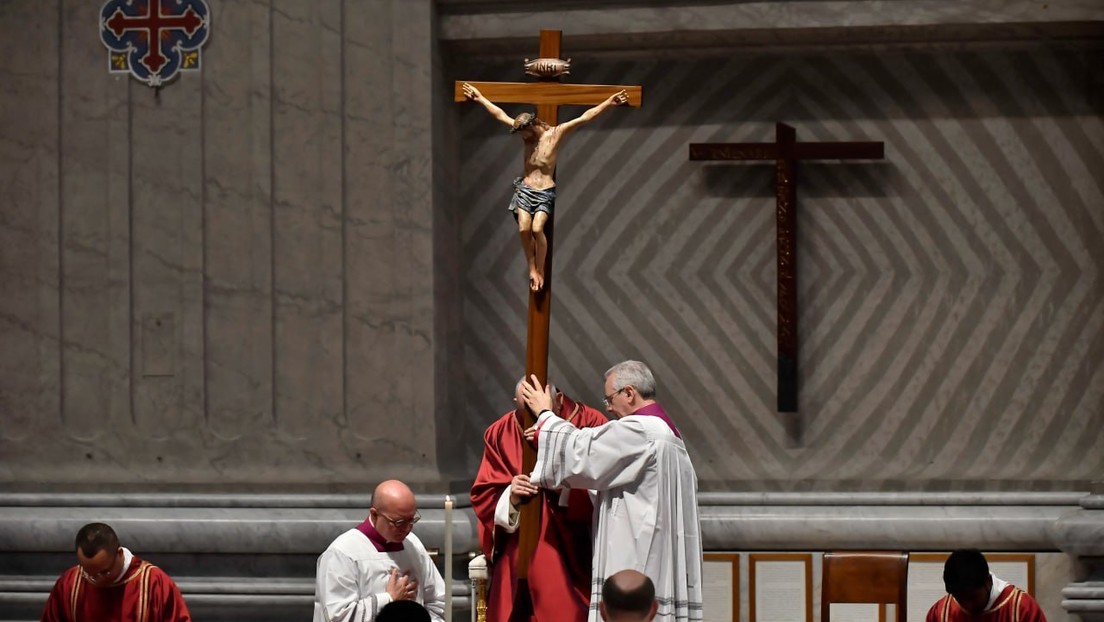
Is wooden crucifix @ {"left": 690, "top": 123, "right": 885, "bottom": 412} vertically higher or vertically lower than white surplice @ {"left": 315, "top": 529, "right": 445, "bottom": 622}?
higher

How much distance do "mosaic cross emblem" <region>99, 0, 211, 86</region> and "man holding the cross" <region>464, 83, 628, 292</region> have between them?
2.54 m

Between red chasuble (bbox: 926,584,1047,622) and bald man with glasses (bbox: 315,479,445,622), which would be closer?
bald man with glasses (bbox: 315,479,445,622)

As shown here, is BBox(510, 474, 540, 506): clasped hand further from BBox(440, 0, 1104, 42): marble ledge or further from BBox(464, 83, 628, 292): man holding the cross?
BBox(440, 0, 1104, 42): marble ledge

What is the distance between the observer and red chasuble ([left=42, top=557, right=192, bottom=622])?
6.70 meters

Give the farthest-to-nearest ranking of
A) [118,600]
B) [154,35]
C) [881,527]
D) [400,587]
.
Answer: [154,35]
[881,527]
[118,600]
[400,587]

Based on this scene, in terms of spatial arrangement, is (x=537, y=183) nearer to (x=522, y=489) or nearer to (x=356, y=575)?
(x=522, y=489)

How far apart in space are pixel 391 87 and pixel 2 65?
6.47ft

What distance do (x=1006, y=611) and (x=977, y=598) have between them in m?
0.16

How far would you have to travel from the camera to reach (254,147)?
8.48 meters

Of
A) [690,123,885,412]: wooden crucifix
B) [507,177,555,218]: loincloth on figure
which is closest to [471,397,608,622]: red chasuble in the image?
[507,177,555,218]: loincloth on figure

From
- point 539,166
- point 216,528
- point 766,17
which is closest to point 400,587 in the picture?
point 539,166

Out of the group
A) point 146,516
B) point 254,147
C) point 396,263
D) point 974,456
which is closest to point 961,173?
point 974,456

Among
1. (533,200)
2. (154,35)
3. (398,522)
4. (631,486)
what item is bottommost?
(398,522)

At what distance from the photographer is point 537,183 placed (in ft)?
21.4
